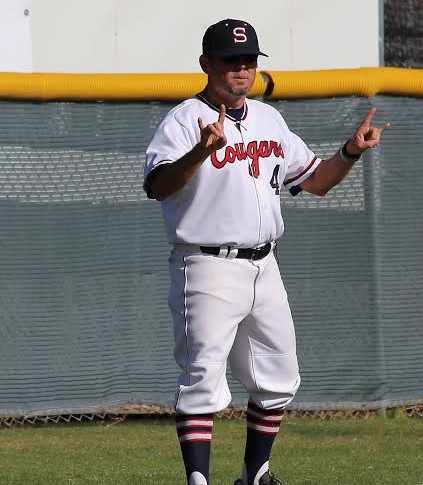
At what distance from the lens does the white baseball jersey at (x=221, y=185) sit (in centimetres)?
455

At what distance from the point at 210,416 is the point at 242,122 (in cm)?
111

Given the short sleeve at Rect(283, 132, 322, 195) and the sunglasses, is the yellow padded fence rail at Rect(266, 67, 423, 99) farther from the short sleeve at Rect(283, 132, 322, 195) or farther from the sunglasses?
the sunglasses

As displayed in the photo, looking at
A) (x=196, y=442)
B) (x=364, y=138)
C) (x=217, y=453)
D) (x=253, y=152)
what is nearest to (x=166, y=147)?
(x=253, y=152)

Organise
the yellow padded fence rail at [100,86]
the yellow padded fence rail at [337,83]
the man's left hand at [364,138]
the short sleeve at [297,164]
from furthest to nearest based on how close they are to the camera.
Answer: the yellow padded fence rail at [337,83] → the yellow padded fence rail at [100,86] → the short sleeve at [297,164] → the man's left hand at [364,138]

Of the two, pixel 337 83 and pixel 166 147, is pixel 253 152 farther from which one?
pixel 337 83

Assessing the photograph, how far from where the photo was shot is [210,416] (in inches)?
180

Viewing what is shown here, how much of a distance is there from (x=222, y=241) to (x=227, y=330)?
0.33 m

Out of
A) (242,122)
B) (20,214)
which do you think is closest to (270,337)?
(242,122)

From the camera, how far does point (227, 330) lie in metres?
4.59

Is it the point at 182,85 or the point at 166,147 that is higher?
the point at 166,147

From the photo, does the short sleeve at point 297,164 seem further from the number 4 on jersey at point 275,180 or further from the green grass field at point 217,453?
the green grass field at point 217,453

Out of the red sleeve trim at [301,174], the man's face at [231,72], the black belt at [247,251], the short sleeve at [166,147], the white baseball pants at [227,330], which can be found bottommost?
the white baseball pants at [227,330]

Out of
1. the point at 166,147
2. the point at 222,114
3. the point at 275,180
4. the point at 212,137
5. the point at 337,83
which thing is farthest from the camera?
the point at 337,83

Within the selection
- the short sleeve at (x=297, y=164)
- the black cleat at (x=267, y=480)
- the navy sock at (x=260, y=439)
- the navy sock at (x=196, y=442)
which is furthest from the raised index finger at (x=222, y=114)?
the black cleat at (x=267, y=480)
